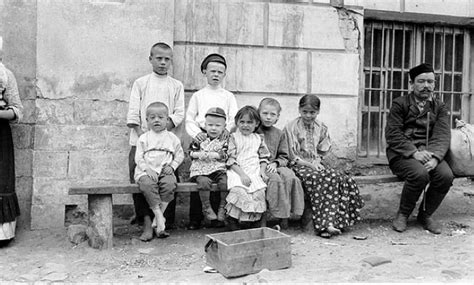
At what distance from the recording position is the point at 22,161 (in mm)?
5254

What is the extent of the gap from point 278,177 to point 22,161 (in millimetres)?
2635

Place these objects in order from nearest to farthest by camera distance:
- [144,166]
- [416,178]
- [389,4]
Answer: [144,166] → [416,178] → [389,4]

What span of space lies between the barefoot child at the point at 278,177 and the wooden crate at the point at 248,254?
2.08 feet

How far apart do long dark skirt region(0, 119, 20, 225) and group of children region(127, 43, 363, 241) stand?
44.1 inches

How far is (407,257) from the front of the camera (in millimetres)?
4254

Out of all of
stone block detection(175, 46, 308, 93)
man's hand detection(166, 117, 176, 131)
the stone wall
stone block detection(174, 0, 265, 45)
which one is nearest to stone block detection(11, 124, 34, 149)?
the stone wall

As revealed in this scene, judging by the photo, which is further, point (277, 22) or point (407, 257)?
point (277, 22)

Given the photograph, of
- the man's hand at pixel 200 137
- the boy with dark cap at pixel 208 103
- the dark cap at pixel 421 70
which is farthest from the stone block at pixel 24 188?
the dark cap at pixel 421 70

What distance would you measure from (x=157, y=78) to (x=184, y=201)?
145 centimetres

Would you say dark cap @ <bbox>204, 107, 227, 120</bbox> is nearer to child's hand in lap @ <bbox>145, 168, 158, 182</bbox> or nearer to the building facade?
child's hand in lap @ <bbox>145, 168, 158, 182</bbox>

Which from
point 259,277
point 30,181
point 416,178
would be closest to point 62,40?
point 30,181

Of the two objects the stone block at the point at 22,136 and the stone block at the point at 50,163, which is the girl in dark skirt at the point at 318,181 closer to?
the stone block at the point at 50,163

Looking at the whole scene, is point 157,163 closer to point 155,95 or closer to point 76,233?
point 155,95

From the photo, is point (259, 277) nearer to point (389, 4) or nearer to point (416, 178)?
point (416, 178)
